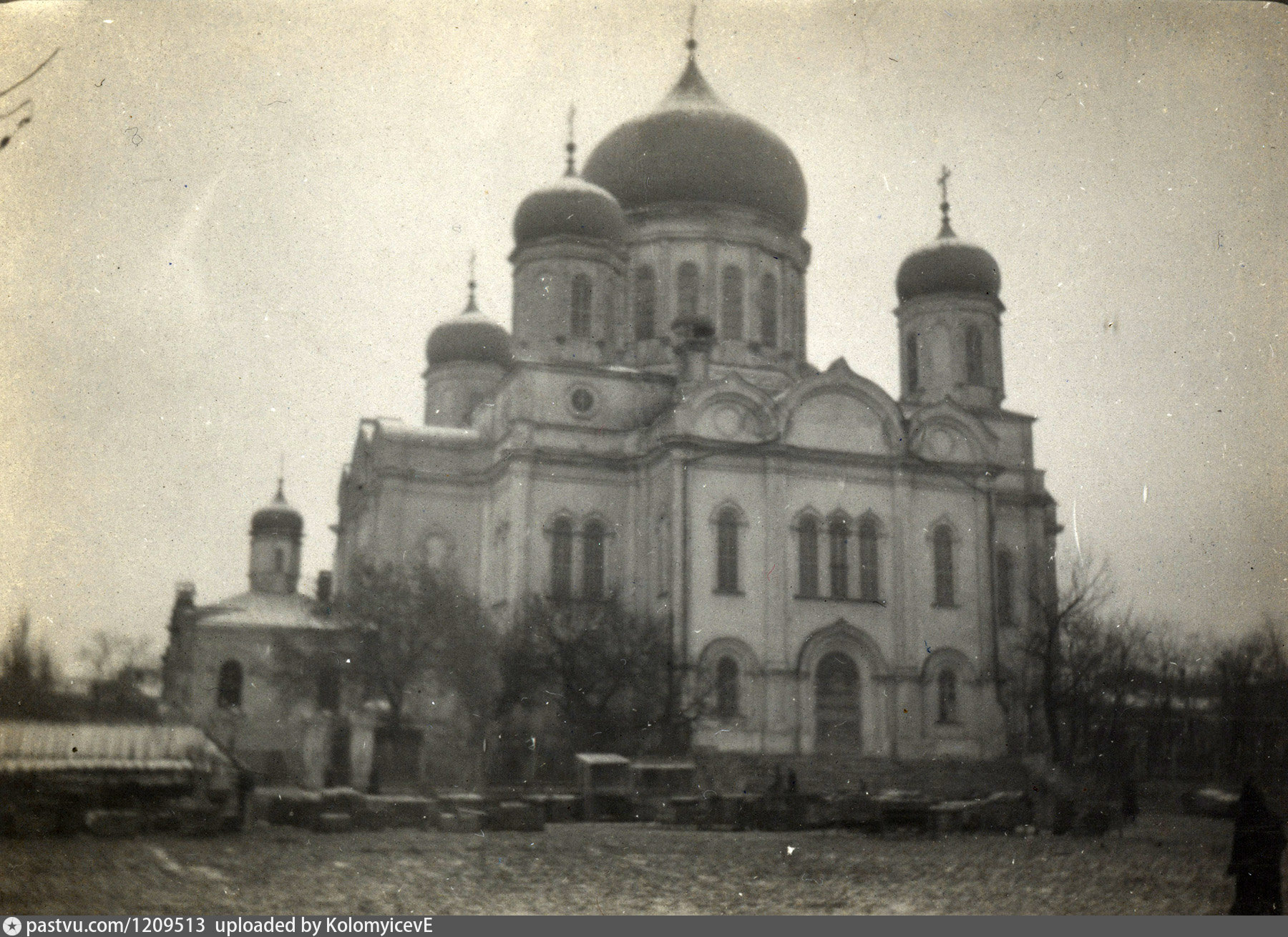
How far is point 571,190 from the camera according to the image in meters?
27.1

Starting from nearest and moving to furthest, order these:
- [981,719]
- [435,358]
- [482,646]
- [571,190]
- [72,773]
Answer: [72,773]
[482,646]
[981,719]
[571,190]
[435,358]

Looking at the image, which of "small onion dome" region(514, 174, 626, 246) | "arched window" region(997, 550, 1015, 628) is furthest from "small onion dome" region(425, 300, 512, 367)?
"arched window" region(997, 550, 1015, 628)

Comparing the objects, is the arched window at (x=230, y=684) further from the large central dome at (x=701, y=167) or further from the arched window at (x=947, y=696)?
the large central dome at (x=701, y=167)

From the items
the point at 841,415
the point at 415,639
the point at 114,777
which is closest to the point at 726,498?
the point at 841,415

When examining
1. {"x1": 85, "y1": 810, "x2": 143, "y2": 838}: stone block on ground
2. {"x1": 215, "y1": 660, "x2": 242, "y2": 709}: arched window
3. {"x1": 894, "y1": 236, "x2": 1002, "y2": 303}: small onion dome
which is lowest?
{"x1": 85, "y1": 810, "x2": 143, "y2": 838}: stone block on ground

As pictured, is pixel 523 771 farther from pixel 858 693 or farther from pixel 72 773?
pixel 858 693

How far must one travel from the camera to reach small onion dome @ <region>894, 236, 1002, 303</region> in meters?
29.1

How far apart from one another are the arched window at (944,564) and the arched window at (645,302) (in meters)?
7.59

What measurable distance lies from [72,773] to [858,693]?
51.5 ft

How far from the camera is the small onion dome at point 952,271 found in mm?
29125

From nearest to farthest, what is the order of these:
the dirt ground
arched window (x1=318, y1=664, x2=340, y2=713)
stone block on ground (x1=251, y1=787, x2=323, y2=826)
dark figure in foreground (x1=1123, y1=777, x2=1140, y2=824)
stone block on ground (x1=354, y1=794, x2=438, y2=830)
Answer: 1. the dirt ground
2. stone block on ground (x1=251, y1=787, x2=323, y2=826)
3. stone block on ground (x1=354, y1=794, x2=438, y2=830)
4. dark figure in foreground (x1=1123, y1=777, x2=1140, y2=824)
5. arched window (x1=318, y1=664, x2=340, y2=713)

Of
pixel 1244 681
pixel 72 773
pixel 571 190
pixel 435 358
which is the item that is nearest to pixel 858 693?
pixel 1244 681

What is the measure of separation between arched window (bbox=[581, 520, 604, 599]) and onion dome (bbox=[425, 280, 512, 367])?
8553 mm

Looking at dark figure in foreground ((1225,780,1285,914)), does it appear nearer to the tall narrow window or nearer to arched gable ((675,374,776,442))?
the tall narrow window
